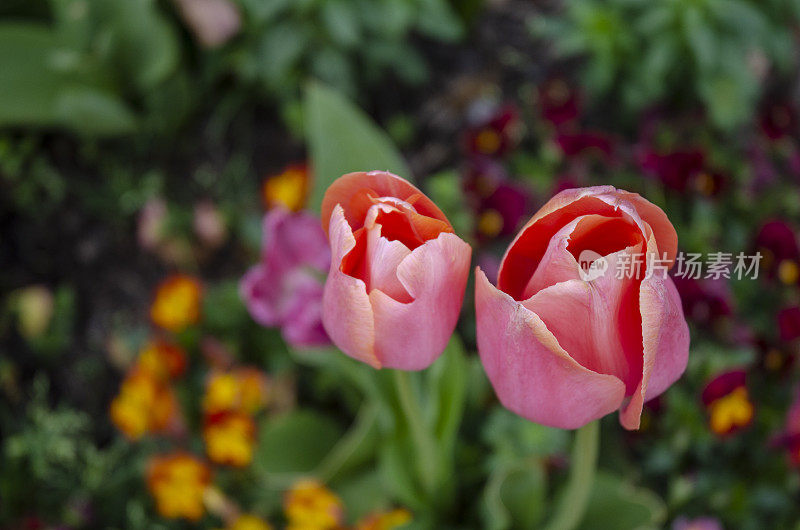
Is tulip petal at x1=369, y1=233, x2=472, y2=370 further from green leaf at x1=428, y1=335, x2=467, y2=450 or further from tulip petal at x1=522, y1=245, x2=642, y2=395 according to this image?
green leaf at x1=428, y1=335, x2=467, y2=450

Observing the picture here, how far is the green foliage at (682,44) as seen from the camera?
1176 mm

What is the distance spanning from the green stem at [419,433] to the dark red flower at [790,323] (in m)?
0.54

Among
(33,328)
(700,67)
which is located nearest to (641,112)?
(700,67)

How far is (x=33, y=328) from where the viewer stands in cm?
136

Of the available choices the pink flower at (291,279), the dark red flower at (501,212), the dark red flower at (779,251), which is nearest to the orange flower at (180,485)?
the pink flower at (291,279)

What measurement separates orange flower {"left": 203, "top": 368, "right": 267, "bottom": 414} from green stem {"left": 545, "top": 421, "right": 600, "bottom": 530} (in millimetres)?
490

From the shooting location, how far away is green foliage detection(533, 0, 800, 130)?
1.18 metres

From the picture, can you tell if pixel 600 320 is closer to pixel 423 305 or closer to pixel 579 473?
pixel 423 305

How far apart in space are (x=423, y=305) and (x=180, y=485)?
2.36ft

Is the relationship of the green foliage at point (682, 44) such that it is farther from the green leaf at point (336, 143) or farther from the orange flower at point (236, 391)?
the orange flower at point (236, 391)

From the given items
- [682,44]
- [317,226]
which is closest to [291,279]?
[317,226]

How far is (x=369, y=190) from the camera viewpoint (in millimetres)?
430

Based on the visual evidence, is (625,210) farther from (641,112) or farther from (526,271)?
(641,112)

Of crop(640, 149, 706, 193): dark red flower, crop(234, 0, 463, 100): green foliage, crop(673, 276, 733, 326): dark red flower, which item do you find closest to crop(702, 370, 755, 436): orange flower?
crop(673, 276, 733, 326): dark red flower
